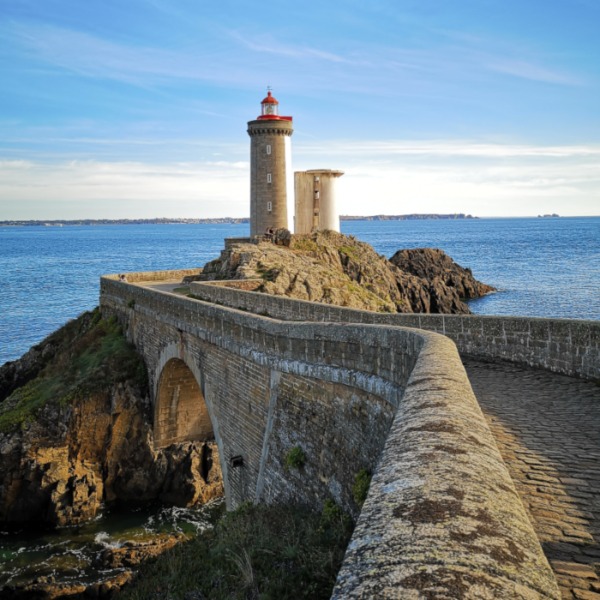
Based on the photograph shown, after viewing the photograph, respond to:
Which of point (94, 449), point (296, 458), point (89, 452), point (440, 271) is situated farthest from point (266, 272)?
point (440, 271)

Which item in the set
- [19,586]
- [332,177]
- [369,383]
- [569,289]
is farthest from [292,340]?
[569,289]

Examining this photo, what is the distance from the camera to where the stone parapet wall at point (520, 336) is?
9.34m

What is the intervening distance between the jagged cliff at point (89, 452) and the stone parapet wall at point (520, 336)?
1057 centimetres

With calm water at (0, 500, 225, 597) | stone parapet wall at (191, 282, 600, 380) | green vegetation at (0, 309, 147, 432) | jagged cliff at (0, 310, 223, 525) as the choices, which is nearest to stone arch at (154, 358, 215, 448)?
jagged cliff at (0, 310, 223, 525)

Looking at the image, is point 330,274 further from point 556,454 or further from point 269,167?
point 556,454

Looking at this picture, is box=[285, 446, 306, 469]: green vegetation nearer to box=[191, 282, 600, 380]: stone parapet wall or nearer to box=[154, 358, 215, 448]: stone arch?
box=[191, 282, 600, 380]: stone parapet wall

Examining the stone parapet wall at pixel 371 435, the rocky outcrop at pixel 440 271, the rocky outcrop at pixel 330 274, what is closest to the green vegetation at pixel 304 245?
the rocky outcrop at pixel 330 274

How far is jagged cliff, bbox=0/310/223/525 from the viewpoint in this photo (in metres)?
19.9

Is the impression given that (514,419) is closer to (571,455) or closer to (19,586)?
(571,455)

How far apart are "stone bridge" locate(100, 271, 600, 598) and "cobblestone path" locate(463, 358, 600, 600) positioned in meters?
0.83

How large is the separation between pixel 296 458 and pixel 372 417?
2.75m

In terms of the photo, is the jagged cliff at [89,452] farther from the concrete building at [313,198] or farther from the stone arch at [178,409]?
the concrete building at [313,198]

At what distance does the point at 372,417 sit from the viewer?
8.64 m

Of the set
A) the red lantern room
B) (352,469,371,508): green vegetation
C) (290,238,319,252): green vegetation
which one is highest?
the red lantern room
